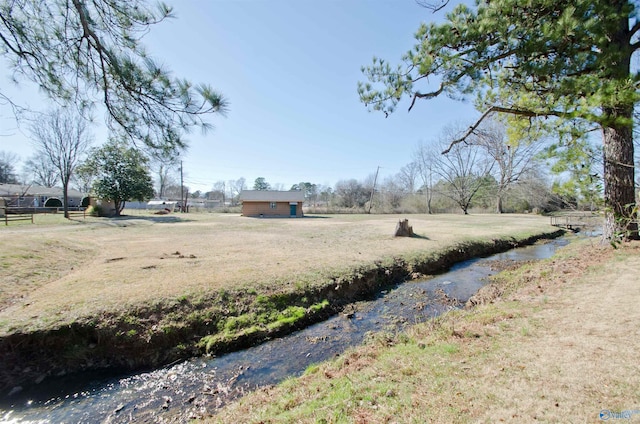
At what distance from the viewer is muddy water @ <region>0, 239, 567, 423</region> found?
10.4 feet

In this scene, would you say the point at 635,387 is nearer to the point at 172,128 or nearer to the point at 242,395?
the point at 242,395

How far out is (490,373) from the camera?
8.70ft

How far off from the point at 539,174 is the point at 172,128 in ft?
136

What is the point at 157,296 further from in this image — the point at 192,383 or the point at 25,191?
the point at 25,191

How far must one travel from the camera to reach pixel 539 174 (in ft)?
110

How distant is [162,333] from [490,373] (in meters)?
4.54

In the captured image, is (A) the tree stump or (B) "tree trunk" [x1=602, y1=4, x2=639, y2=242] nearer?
(B) "tree trunk" [x1=602, y1=4, x2=639, y2=242]

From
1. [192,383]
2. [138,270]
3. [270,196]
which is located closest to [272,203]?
[270,196]

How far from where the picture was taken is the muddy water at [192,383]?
3.18 meters

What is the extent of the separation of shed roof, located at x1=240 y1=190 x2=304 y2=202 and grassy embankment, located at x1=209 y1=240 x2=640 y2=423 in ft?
94.2

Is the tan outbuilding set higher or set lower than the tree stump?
higher

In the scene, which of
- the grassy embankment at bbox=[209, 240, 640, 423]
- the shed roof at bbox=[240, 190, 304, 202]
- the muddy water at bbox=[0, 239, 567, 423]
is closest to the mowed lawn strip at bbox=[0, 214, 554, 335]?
the muddy water at bbox=[0, 239, 567, 423]

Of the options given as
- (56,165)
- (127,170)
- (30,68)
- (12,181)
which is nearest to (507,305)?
(30,68)

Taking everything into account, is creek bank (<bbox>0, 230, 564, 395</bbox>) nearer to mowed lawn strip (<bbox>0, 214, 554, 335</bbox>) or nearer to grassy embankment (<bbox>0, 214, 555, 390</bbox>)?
grassy embankment (<bbox>0, 214, 555, 390</bbox>)
